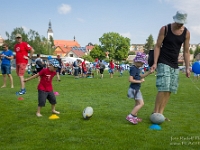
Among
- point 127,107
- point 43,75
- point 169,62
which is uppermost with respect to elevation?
point 169,62

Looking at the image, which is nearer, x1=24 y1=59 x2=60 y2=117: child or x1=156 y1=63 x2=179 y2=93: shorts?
x1=156 y1=63 x2=179 y2=93: shorts

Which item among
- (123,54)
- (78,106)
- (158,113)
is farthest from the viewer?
(123,54)

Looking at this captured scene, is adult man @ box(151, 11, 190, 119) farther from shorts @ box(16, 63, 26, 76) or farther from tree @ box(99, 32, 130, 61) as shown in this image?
tree @ box(99, 32, 130, 61)

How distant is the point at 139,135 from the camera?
4.55 meters

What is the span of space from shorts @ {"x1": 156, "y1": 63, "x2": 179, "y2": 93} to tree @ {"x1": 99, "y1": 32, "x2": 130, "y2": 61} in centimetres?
8895

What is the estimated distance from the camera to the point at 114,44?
312 ft

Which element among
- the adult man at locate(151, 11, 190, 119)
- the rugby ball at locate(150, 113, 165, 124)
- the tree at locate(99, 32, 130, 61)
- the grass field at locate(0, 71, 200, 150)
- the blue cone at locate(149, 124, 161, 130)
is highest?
the tree at locate(99, 32, 130, 61)

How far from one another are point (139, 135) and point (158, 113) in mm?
941

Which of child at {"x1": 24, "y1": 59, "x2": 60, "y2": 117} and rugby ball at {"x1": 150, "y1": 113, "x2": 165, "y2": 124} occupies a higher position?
child at {"x1": 24, "y1": 59, "x2": 60, "y2": 117}

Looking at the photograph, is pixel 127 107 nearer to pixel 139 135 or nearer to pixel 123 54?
pixel 139 135

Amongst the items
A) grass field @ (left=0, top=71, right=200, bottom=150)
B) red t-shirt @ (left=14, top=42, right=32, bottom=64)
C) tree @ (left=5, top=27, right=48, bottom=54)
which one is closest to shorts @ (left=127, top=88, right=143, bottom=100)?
grass field @ (left=0, top=71, right=200, bottom=150)

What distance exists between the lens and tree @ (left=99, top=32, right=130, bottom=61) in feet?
309

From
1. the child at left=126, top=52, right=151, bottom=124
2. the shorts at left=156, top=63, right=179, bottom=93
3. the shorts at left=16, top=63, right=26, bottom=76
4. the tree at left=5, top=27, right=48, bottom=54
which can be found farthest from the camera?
the tree at left=5, top=27, right=48, bottom=54

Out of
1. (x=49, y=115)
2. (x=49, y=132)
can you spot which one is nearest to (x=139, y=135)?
(x=49, y=132)
